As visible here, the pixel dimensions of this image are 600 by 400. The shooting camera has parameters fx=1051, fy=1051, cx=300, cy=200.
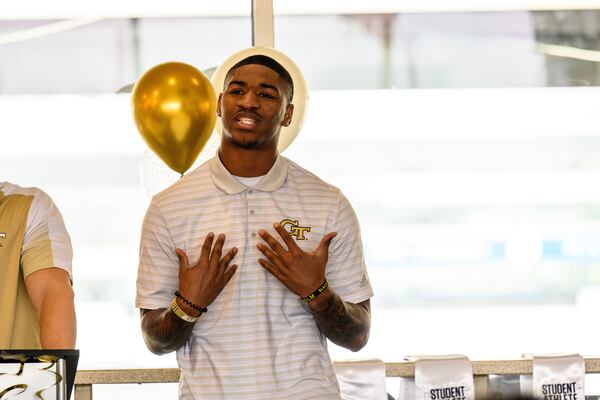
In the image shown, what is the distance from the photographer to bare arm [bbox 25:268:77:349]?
6.06 feet

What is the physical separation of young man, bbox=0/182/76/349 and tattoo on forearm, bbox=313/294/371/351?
1.68 feet

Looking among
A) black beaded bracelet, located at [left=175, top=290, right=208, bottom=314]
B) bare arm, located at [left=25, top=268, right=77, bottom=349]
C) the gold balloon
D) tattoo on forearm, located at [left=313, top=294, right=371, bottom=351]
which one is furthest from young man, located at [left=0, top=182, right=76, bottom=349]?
the gold balloon

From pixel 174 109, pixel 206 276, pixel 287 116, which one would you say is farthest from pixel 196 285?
pixel 174 109

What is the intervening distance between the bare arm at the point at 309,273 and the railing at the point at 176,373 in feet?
2.98

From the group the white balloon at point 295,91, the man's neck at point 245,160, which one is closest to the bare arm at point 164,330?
the man's neck at point 245,160

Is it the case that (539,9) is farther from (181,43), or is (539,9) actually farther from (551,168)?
(181,43)

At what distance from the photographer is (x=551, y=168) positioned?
4.53 m

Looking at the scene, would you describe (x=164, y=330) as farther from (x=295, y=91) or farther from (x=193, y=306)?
(x=295, y=91)

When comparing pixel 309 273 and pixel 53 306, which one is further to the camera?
pixel 309 273

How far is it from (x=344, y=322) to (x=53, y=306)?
0.61 metres

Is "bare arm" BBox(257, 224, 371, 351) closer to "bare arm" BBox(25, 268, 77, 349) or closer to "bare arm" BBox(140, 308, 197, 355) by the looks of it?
"bare arm" BBox(140, 308, 197, 355)

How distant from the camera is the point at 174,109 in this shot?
2725 mm

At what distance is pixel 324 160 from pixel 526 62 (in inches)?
38.4

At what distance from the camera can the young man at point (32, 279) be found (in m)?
1.86
